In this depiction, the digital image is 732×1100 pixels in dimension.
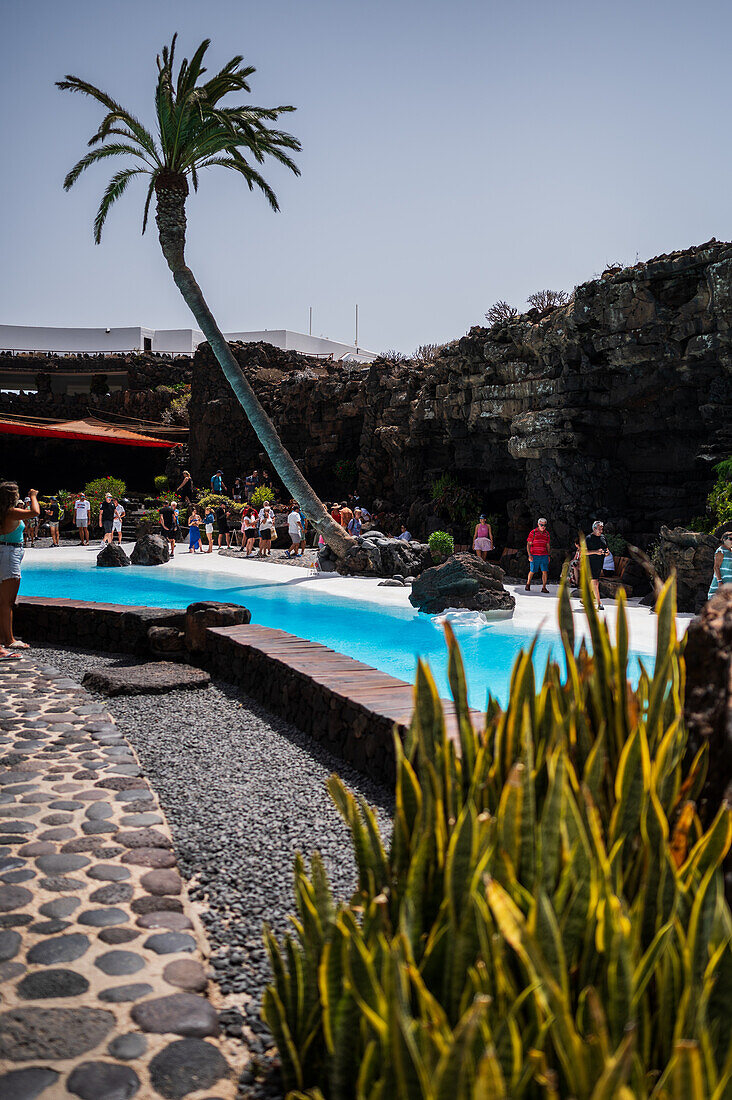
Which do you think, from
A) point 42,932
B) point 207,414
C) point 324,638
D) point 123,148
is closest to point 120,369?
point 207,414

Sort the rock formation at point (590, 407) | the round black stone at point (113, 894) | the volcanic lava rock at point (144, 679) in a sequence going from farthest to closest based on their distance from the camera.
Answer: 1. the rock formation at point (590, 407)
2. the volcanic lava rock at point (144, 679)
3. the round black stone at point (113, 894)

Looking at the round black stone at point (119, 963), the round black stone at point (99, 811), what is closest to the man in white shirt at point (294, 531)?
the round black stone at point (99, 811)

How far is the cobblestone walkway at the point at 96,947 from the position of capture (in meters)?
1.74

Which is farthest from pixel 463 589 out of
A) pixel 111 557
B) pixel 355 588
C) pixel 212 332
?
pixel 111 557

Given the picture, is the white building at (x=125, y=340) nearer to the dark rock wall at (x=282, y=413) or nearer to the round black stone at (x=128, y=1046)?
the dark rock wall at (x=282, y=413)

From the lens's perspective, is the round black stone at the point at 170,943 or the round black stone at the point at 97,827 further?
the round black stone at the point at 97,827

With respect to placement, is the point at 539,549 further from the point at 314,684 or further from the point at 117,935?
the point at 117,935

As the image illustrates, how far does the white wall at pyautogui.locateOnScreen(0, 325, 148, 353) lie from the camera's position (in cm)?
4716

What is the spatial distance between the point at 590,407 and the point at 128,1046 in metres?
14.0

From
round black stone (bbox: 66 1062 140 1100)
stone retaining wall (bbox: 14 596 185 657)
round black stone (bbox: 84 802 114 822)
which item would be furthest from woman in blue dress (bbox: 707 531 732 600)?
round black stone (bbox: 66 1062 140 1100)

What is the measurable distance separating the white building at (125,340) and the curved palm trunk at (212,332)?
31.9 meters

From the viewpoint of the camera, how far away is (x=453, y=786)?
1649mm

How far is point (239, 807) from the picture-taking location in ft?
11.5

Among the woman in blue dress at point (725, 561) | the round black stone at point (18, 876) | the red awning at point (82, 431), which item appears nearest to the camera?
the round black stone at point (18, 876)
